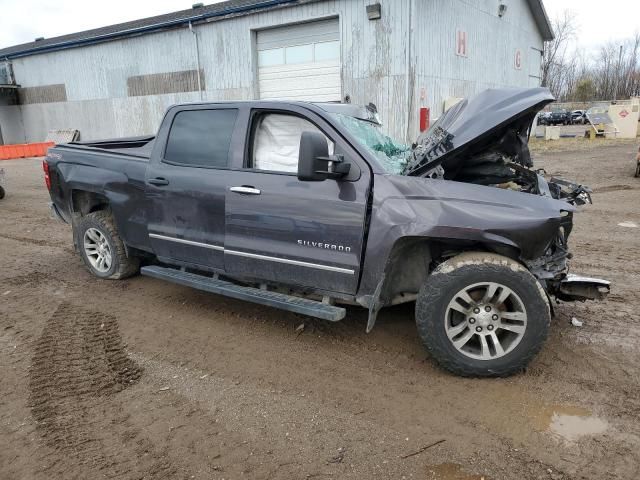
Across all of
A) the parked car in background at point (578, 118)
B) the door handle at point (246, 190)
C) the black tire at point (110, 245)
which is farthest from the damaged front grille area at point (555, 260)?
the parked car in background at point (578, 118)

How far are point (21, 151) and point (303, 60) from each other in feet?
48.2

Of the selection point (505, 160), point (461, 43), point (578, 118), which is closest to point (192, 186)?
point (505, 160)

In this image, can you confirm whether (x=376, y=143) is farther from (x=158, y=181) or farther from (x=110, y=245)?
(x=110, y=245)

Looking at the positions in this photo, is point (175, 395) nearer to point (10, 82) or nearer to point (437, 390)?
point (437, 390)

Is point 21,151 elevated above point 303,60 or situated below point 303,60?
below

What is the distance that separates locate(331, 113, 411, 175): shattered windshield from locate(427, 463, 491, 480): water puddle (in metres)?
1.99

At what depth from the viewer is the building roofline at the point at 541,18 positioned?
78.3 ft

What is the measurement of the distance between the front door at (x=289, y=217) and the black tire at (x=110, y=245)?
1754 mm

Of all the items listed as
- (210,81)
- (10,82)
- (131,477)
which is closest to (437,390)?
(131,477)

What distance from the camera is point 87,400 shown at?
3.24 meters

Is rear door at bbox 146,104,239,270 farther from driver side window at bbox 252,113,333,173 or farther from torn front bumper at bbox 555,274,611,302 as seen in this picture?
torn front bumper at bbox 555,274,611,302

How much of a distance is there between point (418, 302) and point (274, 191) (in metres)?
1.40

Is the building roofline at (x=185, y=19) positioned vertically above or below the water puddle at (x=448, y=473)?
above

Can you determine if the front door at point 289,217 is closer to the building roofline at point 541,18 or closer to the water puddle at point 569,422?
the water puddle at point 569,422
